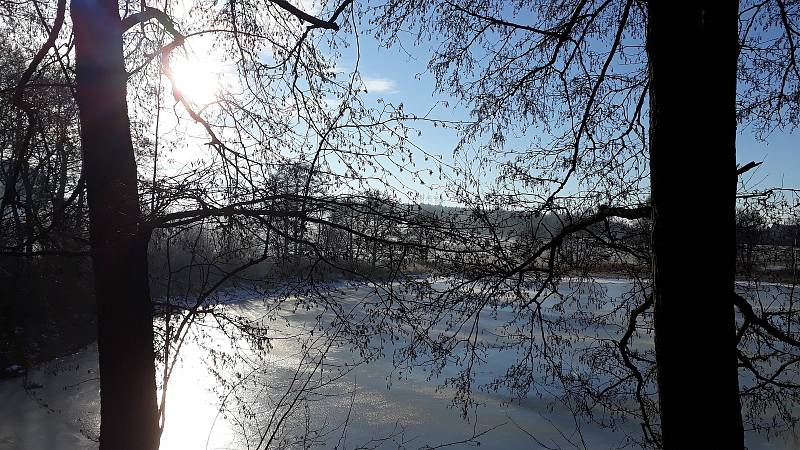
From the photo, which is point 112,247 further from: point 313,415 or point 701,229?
point 313,415

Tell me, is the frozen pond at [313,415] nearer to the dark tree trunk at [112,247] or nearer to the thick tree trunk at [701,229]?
the dark tree trunk at [112,247]

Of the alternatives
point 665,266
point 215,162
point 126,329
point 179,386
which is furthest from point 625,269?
point 179,386

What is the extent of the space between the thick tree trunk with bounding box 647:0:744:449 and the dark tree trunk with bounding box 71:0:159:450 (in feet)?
Answer: 9.13

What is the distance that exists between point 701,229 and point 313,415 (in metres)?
7.70

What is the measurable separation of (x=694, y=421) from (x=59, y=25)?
421 cm

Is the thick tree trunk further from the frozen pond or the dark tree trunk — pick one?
the frozen pond

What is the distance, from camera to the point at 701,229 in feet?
5.99

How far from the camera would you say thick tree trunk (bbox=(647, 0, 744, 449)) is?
1804 mm

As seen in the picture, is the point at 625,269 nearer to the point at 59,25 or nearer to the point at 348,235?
the point at 348,235

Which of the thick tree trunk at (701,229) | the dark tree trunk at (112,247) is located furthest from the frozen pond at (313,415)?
the thick tree trunk at (701,229)

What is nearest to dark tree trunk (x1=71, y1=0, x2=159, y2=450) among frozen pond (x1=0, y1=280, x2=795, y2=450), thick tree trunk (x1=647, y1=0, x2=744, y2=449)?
thick tree trunk (x1=647, y1=0, x2=744, y2=449)

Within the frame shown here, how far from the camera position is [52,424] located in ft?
28.0

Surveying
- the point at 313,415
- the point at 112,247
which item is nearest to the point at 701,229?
the point at 112,247

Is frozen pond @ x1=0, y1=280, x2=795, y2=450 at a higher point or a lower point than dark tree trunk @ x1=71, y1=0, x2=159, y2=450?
lower
